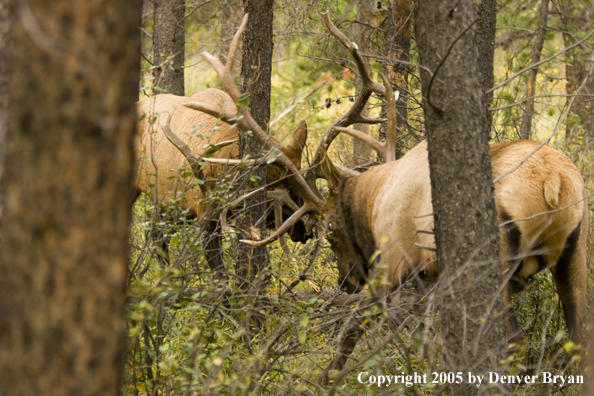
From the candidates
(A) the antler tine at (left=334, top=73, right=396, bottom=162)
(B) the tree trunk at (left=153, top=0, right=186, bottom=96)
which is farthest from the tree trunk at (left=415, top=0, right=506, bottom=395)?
(B) the tree trunk at (left=153, top=0, right=186, bottom=96)

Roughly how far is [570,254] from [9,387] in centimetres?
365

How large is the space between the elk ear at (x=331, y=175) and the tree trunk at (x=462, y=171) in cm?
244

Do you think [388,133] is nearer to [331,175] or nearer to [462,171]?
[331,175]

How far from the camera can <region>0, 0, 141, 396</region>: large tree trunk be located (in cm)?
159

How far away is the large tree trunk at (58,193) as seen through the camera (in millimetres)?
1594

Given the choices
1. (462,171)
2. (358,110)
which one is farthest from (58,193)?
(358,110)

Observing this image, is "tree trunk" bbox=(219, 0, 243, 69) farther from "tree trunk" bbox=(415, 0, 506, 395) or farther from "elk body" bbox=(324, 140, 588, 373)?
"tree trunk" bbox=(415, 0, 506, 395)

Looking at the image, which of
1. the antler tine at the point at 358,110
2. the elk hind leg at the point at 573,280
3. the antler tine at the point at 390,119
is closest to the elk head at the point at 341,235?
the antler tine at the point at 358,110

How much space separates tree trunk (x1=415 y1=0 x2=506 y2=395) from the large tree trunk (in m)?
2.17

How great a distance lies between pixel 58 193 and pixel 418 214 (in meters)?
3.55

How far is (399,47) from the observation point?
7.91 metres

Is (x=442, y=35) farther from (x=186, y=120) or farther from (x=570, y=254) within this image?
(x=186, y=120)

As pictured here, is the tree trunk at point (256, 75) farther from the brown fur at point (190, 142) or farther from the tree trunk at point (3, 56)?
the tree trunk at point (3, 56)

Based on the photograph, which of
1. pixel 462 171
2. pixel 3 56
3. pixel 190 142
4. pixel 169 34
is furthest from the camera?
pixel 169 34
